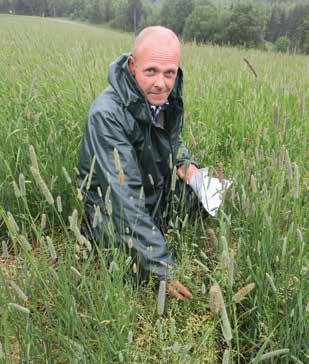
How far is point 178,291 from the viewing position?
4.91 ft

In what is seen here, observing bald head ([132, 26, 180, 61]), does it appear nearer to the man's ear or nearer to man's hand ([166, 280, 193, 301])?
the man's ear

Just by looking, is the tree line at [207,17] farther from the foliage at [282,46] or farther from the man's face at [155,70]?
the man's face at [155,70]

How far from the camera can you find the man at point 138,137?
5.45 ft

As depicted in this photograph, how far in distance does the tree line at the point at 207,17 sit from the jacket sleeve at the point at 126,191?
13.5m

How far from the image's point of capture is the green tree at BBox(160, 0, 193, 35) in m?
49.1

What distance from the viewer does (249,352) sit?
147cm

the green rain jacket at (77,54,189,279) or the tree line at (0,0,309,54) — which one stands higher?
the tree line at (0,0,309,54)

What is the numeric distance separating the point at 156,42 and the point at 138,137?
0.49 metres

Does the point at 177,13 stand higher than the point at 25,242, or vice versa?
the point at 177,13

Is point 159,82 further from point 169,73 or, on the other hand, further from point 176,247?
point 176,247

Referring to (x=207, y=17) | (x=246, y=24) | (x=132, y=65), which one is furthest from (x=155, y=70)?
(x=207, y=17)

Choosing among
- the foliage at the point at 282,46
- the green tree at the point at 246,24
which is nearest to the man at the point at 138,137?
the foliage at the point at 282,46

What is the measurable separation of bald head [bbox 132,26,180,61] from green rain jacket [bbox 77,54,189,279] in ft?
0.38

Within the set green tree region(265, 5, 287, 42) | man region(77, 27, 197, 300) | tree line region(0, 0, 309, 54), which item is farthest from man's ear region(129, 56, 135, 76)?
green tree region(265, 5, 287, 42)
